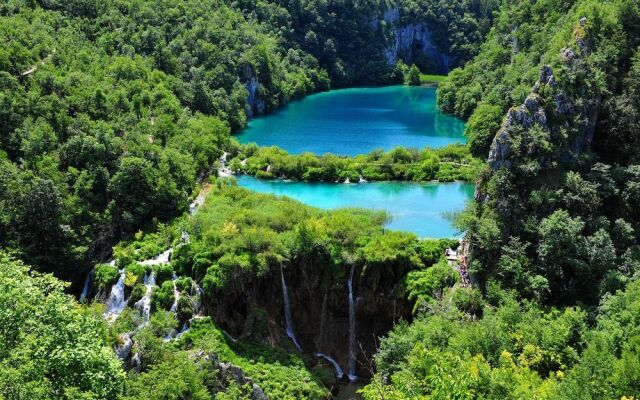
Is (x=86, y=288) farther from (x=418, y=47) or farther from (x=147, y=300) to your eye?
(x=418, y=47)

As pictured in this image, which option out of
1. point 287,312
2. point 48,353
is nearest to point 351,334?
point 287,312

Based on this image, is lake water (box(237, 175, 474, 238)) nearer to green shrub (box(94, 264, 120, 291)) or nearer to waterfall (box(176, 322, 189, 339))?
waterfall (box(176, 322, 189, 339))

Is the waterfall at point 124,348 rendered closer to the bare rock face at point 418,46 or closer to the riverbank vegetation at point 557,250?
the riverbank vegetation at point 557,250

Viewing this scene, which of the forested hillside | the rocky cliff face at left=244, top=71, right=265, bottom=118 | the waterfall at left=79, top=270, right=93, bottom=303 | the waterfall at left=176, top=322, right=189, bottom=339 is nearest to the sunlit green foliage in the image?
the waterfall at left=176, top=322, right=189, bottom=339

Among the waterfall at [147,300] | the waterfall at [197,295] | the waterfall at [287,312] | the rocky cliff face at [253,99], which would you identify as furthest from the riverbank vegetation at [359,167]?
the rocky cliff face at [253,99]

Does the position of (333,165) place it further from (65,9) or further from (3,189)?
(65,9)
